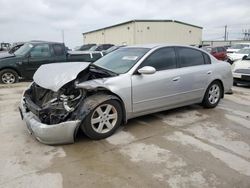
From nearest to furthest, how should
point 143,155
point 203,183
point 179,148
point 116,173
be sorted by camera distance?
point 203,183
point 116,173
point 143,155
point 179,148

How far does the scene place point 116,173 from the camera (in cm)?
324

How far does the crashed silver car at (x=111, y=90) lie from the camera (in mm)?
3932

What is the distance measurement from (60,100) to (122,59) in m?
1.61

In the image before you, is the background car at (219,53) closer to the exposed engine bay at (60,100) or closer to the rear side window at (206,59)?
the rear side window at (206,59)

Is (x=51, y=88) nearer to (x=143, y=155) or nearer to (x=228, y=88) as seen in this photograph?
(x=143, y=155)

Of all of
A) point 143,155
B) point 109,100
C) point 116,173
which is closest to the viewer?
point 116,173

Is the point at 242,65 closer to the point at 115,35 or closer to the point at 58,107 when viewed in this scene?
the point at 58,107

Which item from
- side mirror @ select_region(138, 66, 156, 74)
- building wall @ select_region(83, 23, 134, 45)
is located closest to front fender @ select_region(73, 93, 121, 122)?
side mirror @ select_region(138, 66, 156, 74)

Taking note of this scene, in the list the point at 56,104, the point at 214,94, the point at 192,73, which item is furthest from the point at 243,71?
the point at 56,104

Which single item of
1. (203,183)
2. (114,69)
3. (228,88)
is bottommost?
(203,183)

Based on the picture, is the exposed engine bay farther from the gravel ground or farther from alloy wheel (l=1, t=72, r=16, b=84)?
alloy wheel (l=1, t=72, r=16, b=84)

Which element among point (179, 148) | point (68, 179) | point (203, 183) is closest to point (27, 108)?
point (68, 179)

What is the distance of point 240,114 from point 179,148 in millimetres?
2483

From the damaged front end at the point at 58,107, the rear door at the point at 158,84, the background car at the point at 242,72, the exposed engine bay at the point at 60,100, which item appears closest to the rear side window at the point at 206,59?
the rear door at the point at 158,84
